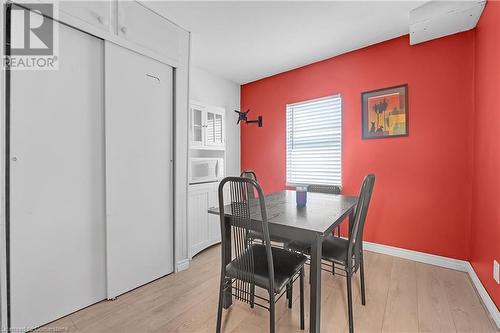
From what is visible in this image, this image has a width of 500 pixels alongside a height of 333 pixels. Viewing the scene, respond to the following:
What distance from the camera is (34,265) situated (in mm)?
1556

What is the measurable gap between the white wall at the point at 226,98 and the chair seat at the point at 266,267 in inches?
92.7

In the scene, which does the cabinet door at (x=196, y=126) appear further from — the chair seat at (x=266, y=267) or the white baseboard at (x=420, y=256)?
the white baseboard at (x=420, y=256)

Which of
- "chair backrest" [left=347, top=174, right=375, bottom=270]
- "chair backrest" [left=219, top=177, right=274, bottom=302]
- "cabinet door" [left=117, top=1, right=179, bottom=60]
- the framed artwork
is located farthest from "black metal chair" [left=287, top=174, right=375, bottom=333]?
"cabinet door" [left=117, top=1, right=179, bottom=60]

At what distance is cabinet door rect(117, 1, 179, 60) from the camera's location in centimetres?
196

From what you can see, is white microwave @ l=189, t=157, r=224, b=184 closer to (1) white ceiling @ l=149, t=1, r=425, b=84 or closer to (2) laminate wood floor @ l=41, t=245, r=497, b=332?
(2) laminate wood floor @ l=41, t=245, r=497, b=332

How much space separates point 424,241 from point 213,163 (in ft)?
8.87

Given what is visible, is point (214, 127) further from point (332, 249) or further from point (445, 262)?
point (445, 262)

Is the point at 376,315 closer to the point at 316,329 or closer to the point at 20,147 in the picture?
the point at 316,329

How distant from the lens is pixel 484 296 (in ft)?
5.90

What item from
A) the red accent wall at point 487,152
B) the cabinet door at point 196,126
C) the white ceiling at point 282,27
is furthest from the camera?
the cabinet door at point 196,126

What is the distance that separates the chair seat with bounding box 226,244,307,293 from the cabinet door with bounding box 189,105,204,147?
6.14ft

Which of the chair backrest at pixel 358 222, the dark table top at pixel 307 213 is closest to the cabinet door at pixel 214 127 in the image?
the dark table top at pixel 307 213

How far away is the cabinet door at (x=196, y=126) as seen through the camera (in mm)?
2992

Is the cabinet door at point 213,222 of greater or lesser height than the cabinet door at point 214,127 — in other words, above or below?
below
